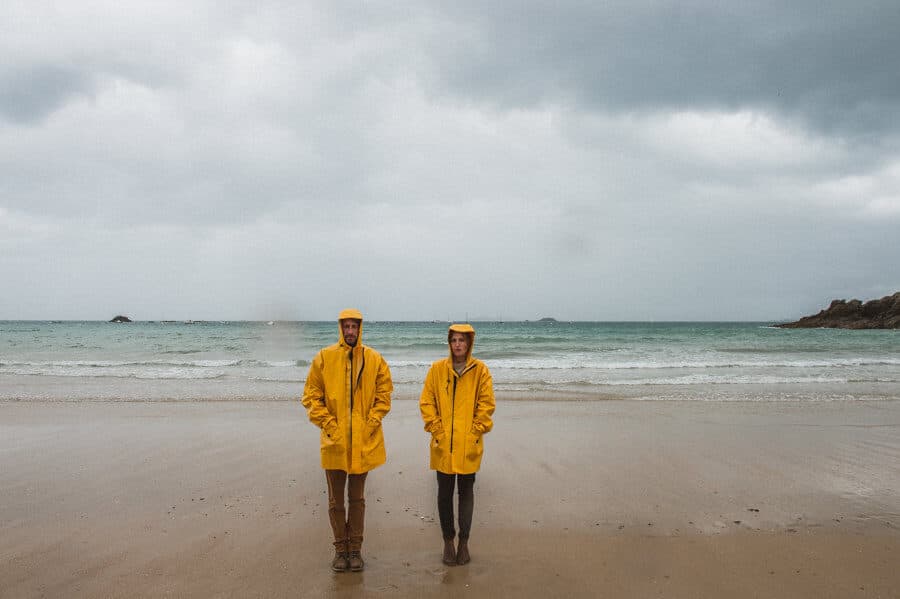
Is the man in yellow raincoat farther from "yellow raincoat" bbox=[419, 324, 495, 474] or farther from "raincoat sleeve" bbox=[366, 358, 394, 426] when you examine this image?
→ "yellow raincoat" bbox=[419, 324, 495, 474]

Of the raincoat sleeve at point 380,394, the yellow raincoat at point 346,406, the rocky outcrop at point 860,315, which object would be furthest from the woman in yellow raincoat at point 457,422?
the rocky outcrop at point 860,315

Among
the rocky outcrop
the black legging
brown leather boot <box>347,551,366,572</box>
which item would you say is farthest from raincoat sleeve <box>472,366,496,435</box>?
the rocky outcrop

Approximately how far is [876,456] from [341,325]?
24.1ft

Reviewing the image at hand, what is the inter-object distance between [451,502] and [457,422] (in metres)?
0.61

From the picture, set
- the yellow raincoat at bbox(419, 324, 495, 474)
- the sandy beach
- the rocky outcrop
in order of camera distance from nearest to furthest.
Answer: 1. the sandy beach
2. the yellow raincoat at bbox(419, 324, 495, 474)
3. the rocky outcrop

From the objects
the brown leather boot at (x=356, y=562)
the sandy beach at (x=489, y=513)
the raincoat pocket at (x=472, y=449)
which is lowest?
the sandy beach at (x=489, y=513)

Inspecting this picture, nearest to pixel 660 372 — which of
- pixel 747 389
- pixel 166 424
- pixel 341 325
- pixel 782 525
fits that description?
pixel 747 389

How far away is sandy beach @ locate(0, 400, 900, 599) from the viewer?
12.2 feet

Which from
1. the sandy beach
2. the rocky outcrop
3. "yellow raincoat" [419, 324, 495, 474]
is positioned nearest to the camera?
the sandy beach

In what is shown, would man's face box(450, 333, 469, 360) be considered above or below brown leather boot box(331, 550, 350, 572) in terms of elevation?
above

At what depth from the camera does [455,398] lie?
3.87 m

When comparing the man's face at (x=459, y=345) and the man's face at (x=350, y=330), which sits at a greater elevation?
the man's face at (x=350, y=330)

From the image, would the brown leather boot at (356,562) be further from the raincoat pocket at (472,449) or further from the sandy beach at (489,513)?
the raincoat pocket at (472,449)

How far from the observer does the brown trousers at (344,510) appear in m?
3.83
